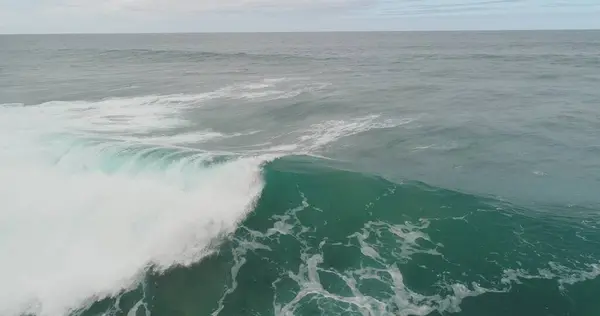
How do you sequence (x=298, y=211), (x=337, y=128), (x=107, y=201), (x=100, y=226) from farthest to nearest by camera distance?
1. (x=337, y=128)
2. (x=298, y=211)
3. (x=107, y=201)
4. (x=100, y=226)

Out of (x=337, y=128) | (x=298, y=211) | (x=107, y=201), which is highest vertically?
(x=107, y=201)

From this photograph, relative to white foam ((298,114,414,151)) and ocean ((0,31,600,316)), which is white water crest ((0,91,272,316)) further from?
white foam ((298,114,414,151))

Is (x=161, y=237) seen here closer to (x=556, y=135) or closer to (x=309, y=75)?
(x=556, y=135)

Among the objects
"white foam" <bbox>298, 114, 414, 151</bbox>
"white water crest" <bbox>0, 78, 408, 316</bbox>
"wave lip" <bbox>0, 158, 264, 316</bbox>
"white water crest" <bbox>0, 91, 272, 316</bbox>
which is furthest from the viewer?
"white foam" <bbox>298, 114, 414, 151</bbox>

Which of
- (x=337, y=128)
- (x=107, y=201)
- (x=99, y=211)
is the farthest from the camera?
(x=337, y=128)

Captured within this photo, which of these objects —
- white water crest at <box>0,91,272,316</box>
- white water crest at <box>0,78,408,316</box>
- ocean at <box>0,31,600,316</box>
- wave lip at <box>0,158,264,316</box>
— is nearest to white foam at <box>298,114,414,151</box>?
white water crest at <box>0,78,408,316</box>

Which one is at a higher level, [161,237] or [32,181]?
[32,181]

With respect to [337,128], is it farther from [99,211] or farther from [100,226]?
[100,226]

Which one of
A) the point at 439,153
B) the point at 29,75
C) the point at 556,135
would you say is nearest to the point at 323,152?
the point at 439,153

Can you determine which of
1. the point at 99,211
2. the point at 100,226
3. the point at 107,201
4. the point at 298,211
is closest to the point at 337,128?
the point at 298,211
